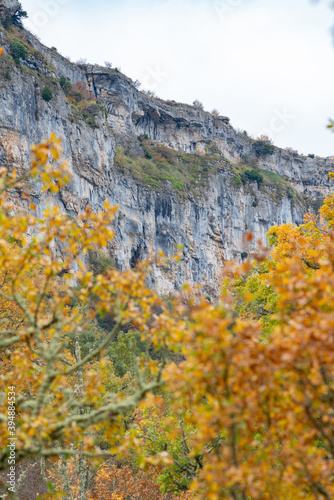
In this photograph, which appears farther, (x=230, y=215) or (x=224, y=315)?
(x=230, y=215)

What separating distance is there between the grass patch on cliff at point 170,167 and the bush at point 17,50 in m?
20.5

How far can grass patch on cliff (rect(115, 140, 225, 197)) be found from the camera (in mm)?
63997

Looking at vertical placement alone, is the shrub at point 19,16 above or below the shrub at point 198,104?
below

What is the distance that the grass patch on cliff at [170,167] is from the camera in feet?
210

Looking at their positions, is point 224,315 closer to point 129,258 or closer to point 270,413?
point 270,413

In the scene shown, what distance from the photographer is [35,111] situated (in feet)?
146

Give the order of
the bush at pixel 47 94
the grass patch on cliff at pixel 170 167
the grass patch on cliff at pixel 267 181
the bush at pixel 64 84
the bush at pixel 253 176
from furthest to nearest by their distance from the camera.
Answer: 1. the bush at pixel 253 176
2. the grass patch on cliff at pixel 267 181
3. the grass patch on cliff at pixel 170 167
4. the bush at pixel 64 84
5. the bush at pixel 47 94

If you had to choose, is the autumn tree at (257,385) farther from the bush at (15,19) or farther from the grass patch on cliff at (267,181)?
the grass patch on cliff at (267,181)

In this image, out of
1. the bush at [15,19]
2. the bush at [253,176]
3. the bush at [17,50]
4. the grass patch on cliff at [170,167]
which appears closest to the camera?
the bush at [17,50]

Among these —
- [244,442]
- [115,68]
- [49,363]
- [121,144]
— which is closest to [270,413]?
[244,442]

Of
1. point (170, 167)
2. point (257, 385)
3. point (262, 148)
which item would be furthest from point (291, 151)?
point (257, 385)

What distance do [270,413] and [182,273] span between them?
6035 cm

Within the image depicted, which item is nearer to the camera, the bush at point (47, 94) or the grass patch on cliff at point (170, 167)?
the bush at point (47, 94)

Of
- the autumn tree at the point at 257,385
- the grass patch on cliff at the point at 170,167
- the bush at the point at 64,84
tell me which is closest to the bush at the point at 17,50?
the bush at the point at 64,84
